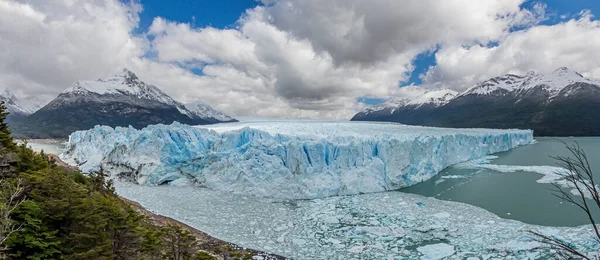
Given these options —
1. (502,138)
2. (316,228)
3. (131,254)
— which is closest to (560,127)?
(502,138)

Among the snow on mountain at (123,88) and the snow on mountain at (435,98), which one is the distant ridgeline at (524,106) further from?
the snow on mountain at (123,88)

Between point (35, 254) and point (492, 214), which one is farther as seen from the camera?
point (492, 214)

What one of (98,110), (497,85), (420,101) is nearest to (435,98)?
(420,101)

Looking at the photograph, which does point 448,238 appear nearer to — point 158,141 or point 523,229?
point 523,229

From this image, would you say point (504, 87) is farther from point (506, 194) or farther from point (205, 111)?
point (205, 111)

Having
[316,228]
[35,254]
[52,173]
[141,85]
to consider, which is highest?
[141,85]

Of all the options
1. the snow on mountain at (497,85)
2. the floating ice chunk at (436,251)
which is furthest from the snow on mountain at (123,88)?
the snow on mountain at (497,85)
